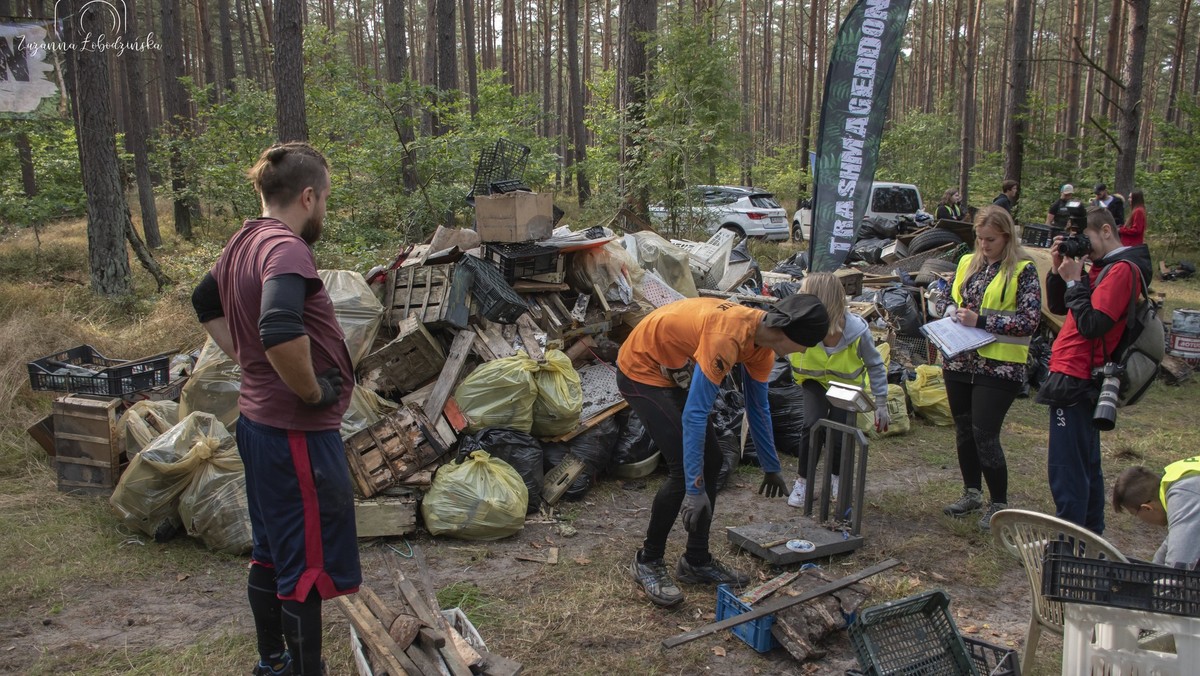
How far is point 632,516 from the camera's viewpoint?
501cm

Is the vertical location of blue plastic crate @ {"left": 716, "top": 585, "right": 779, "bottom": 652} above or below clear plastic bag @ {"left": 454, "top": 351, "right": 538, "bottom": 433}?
below

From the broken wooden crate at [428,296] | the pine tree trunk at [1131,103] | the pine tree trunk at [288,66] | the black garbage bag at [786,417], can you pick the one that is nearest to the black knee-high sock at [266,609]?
the broken wooden crate at [428,296]

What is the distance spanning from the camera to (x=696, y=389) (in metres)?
3.29

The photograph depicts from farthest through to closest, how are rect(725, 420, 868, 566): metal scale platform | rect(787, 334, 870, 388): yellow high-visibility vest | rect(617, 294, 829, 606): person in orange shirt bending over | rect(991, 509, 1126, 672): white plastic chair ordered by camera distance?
rect(787, 334, 870, 388): yellow high-visibility vest → rect(725, 420, 868, 566): metal scale platform → rect(617, 294, 829, 606): person in orange shirt bending over → rect(991, 509, 1126, 672): white plastic chair

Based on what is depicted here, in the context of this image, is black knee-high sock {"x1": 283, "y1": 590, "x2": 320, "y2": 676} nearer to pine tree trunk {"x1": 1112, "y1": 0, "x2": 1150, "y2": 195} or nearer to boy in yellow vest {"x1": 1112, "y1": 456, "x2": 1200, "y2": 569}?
boy in yellow vest {"x1": 1112, "y1": 456, "x2": 1200, "y2": 569}

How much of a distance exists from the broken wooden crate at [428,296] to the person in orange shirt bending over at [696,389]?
2.36 m

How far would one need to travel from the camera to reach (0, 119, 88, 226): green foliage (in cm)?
1153

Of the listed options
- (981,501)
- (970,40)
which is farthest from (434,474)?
(970,40)

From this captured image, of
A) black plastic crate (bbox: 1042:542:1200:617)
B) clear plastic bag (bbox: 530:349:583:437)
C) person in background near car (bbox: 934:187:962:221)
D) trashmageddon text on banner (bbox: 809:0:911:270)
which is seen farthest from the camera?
person in background near car (bbox: 934:187:962:221)

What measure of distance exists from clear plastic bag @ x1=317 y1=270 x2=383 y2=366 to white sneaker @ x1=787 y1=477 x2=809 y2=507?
10.4ft

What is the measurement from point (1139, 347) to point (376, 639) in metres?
3.71

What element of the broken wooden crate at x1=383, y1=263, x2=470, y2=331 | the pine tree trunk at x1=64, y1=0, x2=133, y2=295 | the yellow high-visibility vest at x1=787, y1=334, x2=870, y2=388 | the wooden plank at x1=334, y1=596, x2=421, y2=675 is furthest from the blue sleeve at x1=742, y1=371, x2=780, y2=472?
the pine tree trunk at x1=64, y1=0, x2=133, y2=295

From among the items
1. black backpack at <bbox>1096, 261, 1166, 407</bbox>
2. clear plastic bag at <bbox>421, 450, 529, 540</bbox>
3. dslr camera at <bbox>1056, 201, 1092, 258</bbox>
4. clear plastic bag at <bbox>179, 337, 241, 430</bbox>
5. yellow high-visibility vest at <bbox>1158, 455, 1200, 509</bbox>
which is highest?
dslr camera at <bbox>1056, 201, 1092, 258</bbox>

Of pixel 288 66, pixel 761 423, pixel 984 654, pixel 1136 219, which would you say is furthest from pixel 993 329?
pixel 288 66
